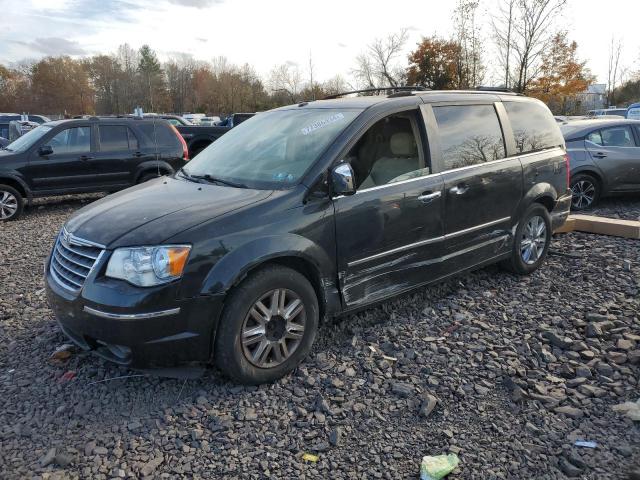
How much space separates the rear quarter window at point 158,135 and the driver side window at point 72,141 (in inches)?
39.9

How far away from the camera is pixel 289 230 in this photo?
11.1 feet

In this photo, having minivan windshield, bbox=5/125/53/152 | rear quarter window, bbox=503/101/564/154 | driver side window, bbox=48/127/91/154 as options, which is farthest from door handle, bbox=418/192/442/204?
minivan windshield, bbox=5/125/53/152

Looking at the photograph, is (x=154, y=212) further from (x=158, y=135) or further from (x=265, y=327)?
(x=158, y=135)

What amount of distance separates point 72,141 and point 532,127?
320 inches

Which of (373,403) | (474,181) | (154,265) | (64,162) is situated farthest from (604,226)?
(64,162)

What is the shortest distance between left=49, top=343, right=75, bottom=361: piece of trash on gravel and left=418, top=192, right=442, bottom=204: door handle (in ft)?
9.50

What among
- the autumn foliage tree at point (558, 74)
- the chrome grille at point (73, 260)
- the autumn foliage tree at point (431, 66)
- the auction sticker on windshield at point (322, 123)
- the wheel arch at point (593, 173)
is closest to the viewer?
the chrome grille at point (73, 260)

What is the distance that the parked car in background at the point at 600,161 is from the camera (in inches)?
360

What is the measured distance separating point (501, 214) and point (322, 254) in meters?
2.22

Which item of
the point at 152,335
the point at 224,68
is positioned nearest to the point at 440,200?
the point at 152,335

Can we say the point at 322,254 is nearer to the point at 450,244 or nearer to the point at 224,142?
the point at 450,244

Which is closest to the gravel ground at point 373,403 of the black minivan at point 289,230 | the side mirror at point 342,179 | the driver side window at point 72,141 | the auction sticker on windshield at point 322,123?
the black minivan at point 289,230

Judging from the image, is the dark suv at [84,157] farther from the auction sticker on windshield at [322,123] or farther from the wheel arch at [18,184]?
the auction sticker on windshield at [322,123]

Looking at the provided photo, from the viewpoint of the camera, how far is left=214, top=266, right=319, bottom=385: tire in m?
3.19
